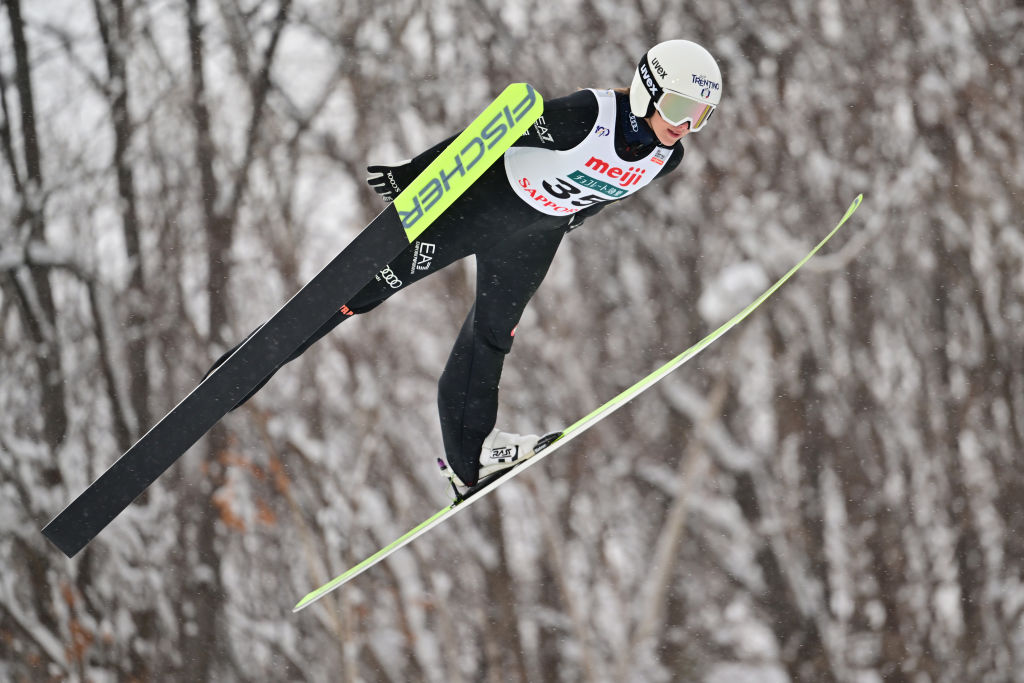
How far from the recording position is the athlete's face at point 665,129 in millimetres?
1703

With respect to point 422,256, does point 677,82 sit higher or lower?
lower

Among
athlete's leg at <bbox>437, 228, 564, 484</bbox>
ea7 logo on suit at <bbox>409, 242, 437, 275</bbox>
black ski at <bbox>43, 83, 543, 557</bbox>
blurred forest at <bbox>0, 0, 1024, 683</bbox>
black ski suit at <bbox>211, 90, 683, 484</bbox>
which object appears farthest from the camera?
blurred forest at <bbox>0, 0, 1024, 683</bbox>

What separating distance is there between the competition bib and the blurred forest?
224 centimetres

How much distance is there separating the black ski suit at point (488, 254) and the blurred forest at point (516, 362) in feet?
6.32

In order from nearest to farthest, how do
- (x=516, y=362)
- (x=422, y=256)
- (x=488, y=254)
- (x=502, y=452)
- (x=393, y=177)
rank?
(x=393, y=177), (x=422, y=256), (x=488, y=254), (x=502, y=452), (x=516, y=362)

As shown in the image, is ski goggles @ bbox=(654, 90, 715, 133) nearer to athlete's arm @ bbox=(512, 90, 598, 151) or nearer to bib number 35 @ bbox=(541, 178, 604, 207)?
athlete's arm @ bbox=(512, 90, 598, 151)

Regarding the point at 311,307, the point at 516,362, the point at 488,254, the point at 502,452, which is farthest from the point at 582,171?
the point at 516,362

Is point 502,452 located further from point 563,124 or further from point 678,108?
point 678,108

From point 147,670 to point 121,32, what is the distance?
11.0 ft

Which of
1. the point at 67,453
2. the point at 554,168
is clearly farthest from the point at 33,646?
the point at 554,168

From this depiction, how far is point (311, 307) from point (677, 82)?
0.93 metres

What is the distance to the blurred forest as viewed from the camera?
4.12m

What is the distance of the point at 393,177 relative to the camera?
177 cm

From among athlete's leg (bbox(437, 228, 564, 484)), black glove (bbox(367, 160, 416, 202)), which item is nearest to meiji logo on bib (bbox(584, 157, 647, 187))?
athlete's leg (bbox(437, 228, 564, 484))
